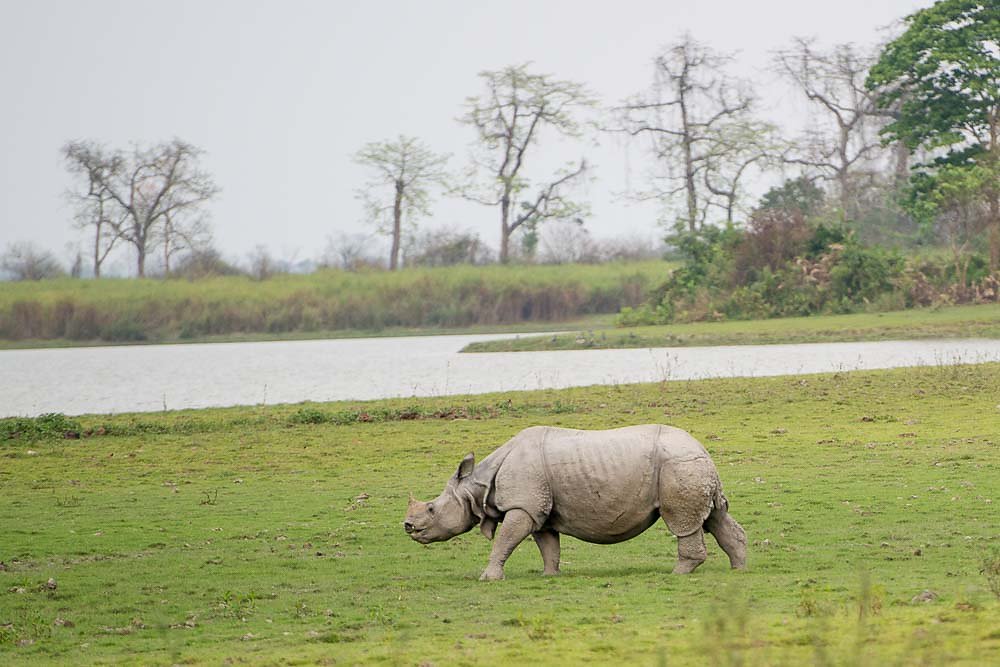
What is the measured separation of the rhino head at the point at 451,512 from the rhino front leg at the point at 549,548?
1.48 ft

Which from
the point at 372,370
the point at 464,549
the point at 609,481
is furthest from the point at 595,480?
the point at 372,370

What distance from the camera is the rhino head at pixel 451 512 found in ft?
36.2

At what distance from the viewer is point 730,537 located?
10555 millimetres

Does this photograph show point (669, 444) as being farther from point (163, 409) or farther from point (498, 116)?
point (498, 116)

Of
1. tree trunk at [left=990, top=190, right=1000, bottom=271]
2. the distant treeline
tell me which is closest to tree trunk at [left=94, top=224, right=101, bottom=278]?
the distant treeline

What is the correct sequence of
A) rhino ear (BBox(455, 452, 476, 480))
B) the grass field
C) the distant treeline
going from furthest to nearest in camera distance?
the distant treeline, rhino ear (BBox(455, 452, 476, 480)), the grass field

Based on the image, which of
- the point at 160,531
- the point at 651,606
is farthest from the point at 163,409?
the point at 651,606

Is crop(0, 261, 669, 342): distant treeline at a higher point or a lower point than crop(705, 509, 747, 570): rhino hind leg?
higher

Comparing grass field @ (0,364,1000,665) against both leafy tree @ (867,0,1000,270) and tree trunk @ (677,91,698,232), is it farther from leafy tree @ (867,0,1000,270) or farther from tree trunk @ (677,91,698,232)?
tree trunk @ (677,91,698,232)

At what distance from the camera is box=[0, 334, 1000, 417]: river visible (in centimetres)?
2872

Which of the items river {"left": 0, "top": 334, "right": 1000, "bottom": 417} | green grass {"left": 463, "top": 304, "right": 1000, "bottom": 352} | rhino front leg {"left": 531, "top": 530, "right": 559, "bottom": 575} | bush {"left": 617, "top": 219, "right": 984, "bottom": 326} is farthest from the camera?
bush {"left": 617, "top": 219, "right": 984, "bottom": 326}

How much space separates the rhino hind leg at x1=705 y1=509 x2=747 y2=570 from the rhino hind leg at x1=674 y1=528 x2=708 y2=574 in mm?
205

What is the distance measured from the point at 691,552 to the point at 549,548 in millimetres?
1168

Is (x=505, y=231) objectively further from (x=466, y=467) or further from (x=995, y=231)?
(x=466, y=467)
